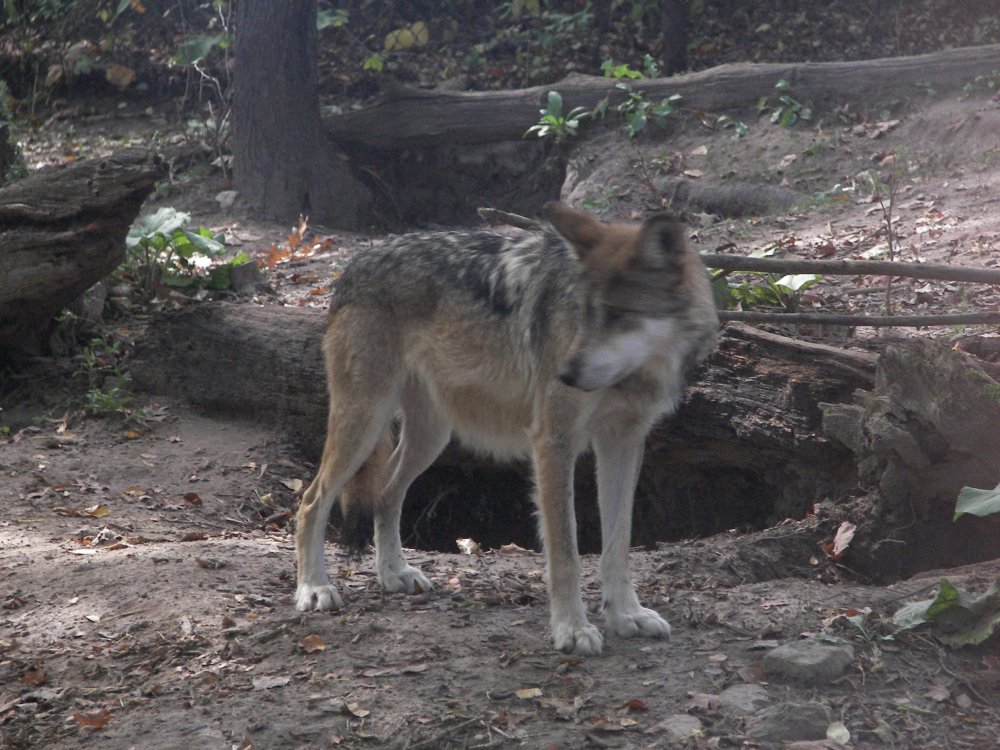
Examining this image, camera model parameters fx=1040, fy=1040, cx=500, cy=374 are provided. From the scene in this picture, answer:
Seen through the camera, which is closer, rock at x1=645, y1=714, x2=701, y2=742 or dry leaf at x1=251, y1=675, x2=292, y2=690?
rock at x1=645, y1=714, x2=701, y2=742

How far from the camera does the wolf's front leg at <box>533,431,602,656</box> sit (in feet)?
14.0

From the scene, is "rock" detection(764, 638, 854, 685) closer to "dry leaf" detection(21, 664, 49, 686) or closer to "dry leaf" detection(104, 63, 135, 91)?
"dry leaf" detection(21, 664, 49, 686)

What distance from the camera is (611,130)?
468 inches

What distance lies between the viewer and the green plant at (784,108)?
36.7 ft

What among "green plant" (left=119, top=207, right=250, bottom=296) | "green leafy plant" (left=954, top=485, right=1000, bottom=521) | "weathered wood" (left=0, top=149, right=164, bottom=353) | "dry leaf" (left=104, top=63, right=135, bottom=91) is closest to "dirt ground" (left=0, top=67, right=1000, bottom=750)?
"green leafy plant" (left=954, top=485, right=1000, bottom=521)

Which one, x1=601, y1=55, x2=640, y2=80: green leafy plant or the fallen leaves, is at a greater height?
x1=601, y1=55, x2=640, y2=80: green leafy plant

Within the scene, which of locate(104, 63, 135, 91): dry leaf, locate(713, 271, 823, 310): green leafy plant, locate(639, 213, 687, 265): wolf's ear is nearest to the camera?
locate(639, 213, 687, 265): wolf's ear

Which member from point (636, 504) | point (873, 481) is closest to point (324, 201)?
point (636, 504)

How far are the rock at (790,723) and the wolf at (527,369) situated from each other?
84cm

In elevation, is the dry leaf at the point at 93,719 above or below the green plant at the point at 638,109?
below

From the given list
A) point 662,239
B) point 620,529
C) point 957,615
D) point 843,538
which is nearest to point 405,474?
point 620,529

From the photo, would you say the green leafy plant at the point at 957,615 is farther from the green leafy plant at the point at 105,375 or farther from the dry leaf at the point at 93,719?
the green leafy plant at the point at 105,375

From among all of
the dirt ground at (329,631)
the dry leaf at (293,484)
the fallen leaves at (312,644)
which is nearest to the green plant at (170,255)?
the dirt ground at (329,631)

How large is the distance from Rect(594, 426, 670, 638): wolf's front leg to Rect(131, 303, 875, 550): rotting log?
60.6 inches
